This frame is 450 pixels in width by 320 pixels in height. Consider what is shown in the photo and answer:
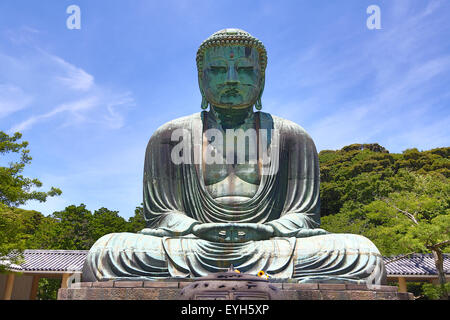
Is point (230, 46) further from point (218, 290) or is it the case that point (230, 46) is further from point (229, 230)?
point (218, 290)

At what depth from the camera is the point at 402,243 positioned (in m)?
14.1

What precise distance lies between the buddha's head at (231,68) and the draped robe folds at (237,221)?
495 mm

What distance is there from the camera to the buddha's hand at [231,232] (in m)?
5.25

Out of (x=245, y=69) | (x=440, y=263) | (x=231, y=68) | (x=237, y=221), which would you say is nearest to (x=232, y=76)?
(x=231, y=68)

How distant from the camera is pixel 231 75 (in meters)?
6.28

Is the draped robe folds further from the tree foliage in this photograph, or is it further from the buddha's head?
the tree foliage

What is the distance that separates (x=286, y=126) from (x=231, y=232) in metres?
2.12

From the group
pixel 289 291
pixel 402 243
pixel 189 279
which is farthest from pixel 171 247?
pixel 402 243

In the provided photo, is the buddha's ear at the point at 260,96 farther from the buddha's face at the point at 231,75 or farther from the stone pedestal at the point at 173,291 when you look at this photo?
the stone pedestal at the point at 173,291

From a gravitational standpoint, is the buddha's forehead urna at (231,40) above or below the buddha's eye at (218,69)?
above

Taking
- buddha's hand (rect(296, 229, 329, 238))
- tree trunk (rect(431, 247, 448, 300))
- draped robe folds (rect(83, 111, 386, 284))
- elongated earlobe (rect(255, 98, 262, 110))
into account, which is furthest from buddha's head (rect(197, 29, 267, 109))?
tree trunk (rect(431, 247, 448, 300))

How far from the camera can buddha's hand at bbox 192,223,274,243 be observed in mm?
5250

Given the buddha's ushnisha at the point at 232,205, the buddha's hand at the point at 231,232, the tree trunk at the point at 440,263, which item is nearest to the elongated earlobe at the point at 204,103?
the buddha's ushnisha at the point at 232,205

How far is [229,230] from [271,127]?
6.57ft
